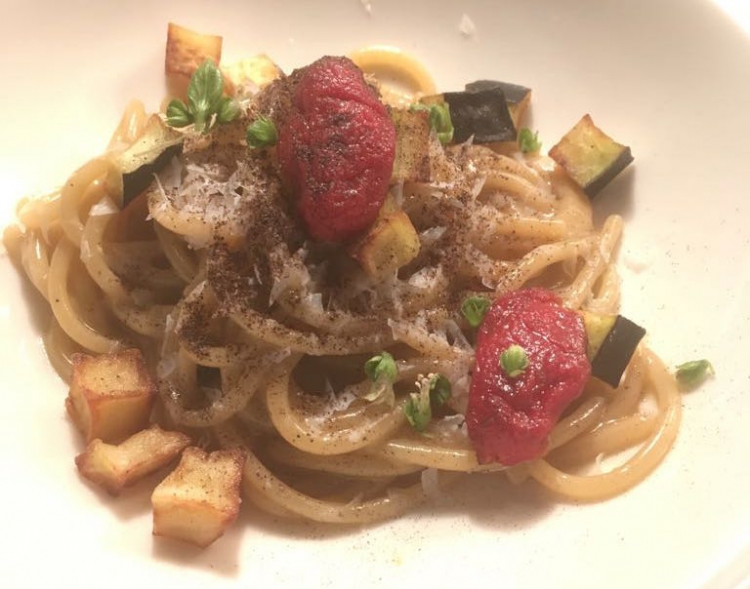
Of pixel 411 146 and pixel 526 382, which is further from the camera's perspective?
pixel 411 146

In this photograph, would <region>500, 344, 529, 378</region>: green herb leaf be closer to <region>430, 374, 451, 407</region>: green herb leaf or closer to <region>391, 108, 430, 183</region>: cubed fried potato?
<region>430, 374, 451, 407</region>: green herb leaf

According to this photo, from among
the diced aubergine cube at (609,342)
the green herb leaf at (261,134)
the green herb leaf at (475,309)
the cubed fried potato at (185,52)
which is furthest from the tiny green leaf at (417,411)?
the cubed fried potato at (185,52)

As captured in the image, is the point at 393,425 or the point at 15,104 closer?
the point at 393,425

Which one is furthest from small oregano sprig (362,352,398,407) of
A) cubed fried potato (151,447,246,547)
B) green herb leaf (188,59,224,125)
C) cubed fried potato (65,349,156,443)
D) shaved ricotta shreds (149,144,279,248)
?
green herb leaf (188,59,224,125)

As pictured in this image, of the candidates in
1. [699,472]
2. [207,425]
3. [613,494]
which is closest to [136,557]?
[207,425]

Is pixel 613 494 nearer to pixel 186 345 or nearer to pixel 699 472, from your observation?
pixel 699 472

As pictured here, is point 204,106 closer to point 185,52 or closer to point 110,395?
Answer: point 185,52

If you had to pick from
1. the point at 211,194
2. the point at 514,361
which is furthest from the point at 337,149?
the point at 514,361
